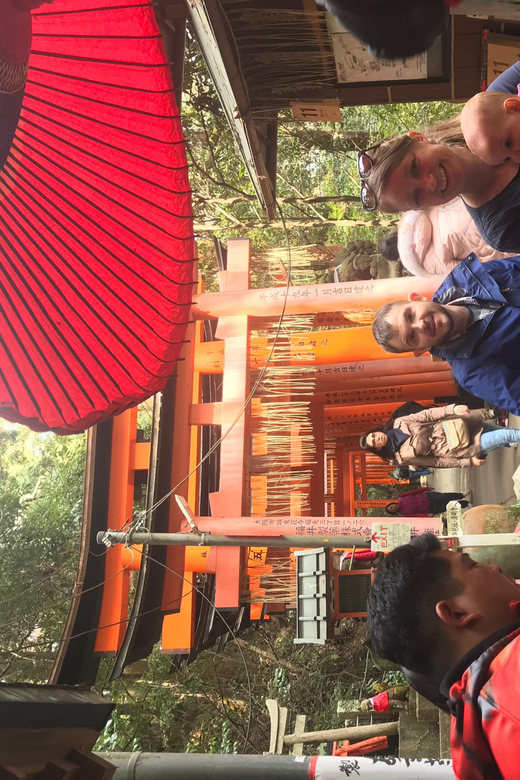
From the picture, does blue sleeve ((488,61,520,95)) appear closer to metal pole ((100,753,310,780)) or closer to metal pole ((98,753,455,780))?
metal pole ((98,753,455,780))

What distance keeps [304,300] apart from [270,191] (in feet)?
3.10

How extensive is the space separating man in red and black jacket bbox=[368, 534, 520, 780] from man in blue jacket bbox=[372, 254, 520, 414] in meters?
0.90

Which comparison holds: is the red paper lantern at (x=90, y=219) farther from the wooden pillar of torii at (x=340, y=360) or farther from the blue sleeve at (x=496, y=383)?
the blue sleeve at (x=496, y=383)

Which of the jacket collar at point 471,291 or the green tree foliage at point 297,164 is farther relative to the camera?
the green tree foliage at point 297,164

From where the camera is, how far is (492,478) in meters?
5.80

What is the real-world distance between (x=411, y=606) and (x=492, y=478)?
4.88 metres

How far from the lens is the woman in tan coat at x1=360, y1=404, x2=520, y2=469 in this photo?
416 cm

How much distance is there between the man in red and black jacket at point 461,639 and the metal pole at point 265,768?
1.70 meters

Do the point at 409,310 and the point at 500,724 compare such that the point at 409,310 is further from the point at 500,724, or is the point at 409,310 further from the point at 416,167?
the point at 500,724

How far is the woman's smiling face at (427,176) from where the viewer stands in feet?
5.39

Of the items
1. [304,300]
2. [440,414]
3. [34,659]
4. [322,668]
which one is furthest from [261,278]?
[322,668]

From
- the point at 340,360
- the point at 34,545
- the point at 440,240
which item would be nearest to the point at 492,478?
the point at 340,360

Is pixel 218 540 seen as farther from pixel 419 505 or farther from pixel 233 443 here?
pixel 419 505

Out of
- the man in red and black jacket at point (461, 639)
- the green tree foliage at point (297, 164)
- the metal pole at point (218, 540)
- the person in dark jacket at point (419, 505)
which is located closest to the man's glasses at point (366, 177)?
the man in red and black jacket at point (461, 639)
